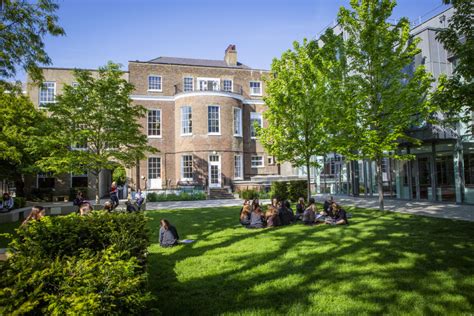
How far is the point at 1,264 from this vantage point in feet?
8.79

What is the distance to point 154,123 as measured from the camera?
96.8 feet

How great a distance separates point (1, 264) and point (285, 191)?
19.1 meters

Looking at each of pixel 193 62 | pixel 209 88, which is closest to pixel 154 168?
pixel 209 88

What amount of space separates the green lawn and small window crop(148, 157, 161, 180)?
19.4m

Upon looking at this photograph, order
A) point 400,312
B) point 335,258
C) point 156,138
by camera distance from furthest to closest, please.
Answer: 1. point 156,138
2. point 335,258
3. point 400,312

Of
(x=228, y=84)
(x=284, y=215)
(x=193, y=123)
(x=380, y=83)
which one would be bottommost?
(x=284, y=215)

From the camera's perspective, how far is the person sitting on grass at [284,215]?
1175 cm

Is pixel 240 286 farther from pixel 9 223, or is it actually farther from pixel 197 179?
pixel 197 179

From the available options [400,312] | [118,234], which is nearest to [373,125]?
[400,312]

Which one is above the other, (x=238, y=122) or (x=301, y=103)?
(x=238, y=122)

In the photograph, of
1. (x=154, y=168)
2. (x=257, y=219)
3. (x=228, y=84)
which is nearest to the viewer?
(x=257, y=219)

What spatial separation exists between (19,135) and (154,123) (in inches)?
753

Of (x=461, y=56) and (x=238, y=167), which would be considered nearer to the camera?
(x=461, y=56)

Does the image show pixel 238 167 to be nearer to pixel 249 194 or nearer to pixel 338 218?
pixel 249 194
